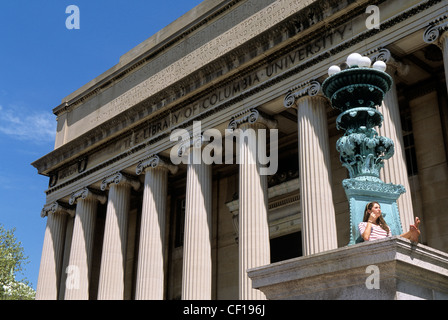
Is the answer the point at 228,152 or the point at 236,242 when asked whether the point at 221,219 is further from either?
the point at 228,152

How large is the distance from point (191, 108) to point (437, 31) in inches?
457

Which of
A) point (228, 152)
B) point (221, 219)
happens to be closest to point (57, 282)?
point (221, 219)

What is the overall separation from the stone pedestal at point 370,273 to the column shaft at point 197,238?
14922mm

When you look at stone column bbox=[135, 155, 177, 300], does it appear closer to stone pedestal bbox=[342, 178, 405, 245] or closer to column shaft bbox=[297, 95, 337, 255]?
column shaft bbox=[297, 95, 337, 255]

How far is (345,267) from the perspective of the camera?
7625 mm

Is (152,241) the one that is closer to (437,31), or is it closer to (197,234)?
(197,234)

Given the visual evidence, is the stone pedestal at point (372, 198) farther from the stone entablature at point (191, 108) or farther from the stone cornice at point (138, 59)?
the stone cornice at point (138, 59)

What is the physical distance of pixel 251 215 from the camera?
21406 mm

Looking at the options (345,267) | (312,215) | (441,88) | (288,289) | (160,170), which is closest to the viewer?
(345,267)

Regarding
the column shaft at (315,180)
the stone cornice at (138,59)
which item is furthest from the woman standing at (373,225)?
the stone cornice at (138,59)

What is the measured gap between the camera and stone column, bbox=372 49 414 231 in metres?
17.1

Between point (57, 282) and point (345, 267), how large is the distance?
1054 inches

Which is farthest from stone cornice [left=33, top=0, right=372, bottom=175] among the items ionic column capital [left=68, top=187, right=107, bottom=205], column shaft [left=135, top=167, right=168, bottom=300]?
column shaft [left=135, top=167, right=168, bottom=300]

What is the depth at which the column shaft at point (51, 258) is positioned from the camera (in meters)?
31.2
